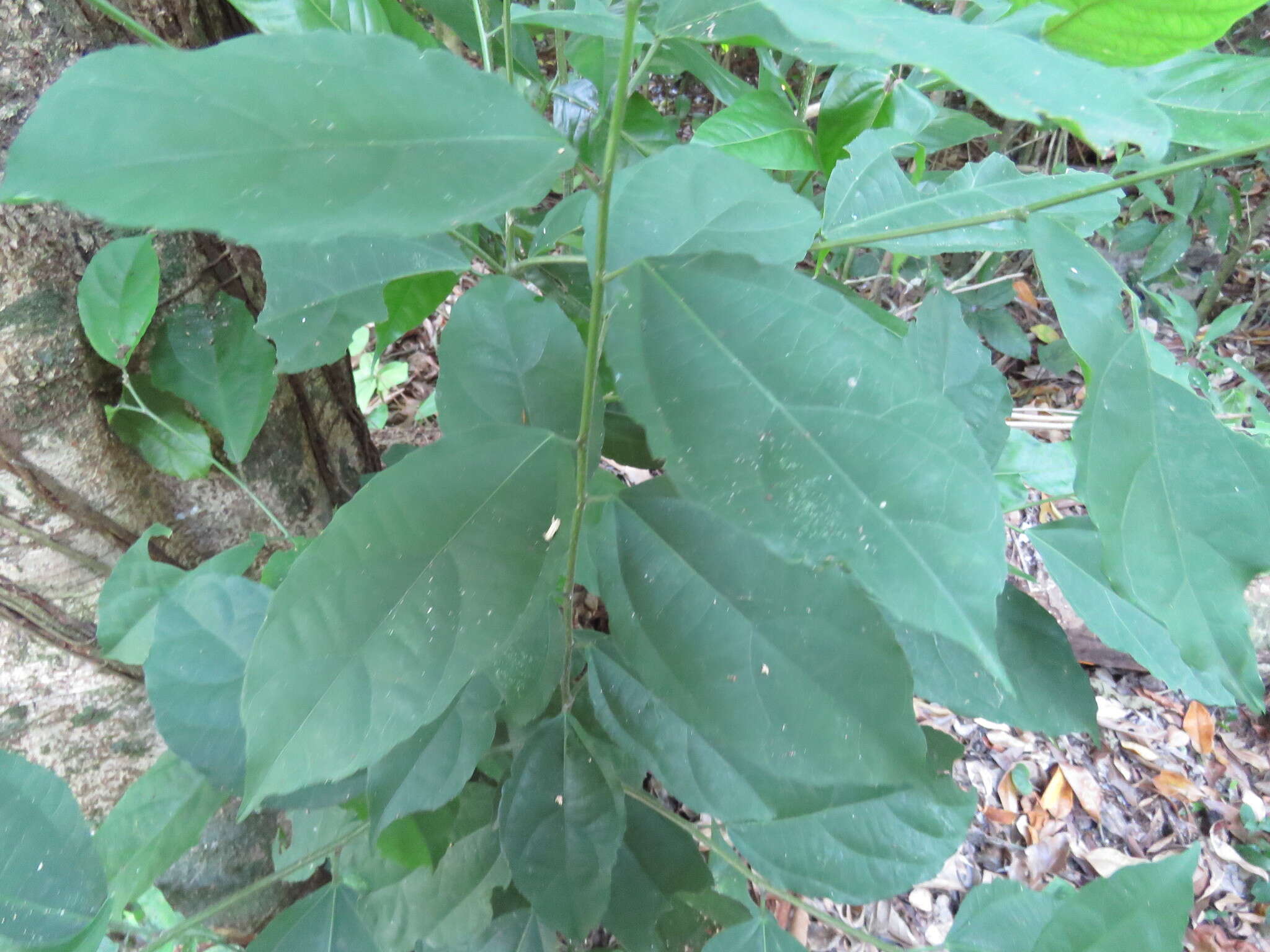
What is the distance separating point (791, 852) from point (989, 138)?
97.5 inches

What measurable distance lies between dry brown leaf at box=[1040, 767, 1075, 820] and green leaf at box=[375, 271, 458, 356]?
1.69 meters

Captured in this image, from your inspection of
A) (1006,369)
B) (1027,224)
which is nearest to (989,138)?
(1006,369)

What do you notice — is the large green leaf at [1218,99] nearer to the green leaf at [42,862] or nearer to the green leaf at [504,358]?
the green leaf at [504,358]

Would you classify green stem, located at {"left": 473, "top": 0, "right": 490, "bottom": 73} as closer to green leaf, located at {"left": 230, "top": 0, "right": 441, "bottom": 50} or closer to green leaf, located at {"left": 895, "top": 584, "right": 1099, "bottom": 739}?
green leaf, located at {"left": 230, "top": 0, "right": 441, "bottom": 50}

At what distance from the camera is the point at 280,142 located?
0.26m

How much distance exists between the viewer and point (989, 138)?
7.73ft

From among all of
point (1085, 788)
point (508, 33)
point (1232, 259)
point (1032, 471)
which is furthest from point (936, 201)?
point (1232, 259)

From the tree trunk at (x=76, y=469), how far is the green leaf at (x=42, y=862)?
1.05 ft

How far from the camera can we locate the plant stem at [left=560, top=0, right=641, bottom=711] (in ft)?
0.99

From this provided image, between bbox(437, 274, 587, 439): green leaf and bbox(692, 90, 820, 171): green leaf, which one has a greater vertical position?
bbox(692, 90, 820, 171): green leaf

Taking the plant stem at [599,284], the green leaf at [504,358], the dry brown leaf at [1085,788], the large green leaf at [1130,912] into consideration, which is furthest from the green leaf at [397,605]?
the dry brown leaf at [1085,788]

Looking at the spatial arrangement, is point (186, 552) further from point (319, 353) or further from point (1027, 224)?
point (1027, 224)

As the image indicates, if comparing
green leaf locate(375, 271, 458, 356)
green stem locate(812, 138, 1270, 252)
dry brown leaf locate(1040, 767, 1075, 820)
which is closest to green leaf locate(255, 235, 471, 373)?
green leaf locate(375, 271, 458, 356)

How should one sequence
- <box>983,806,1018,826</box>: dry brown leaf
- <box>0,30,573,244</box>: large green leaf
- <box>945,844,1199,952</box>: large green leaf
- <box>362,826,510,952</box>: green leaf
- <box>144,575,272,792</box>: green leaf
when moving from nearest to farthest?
<box>0,30,573,244</box>: large green leaf, <box>945,844,1199,952</box>: large green leaf, <box>144,575,272,792</box>: green leaf, <box>362,826,510,952</box>: green leaf, <box>983,806,1018,826</box>: dry brown leaf
